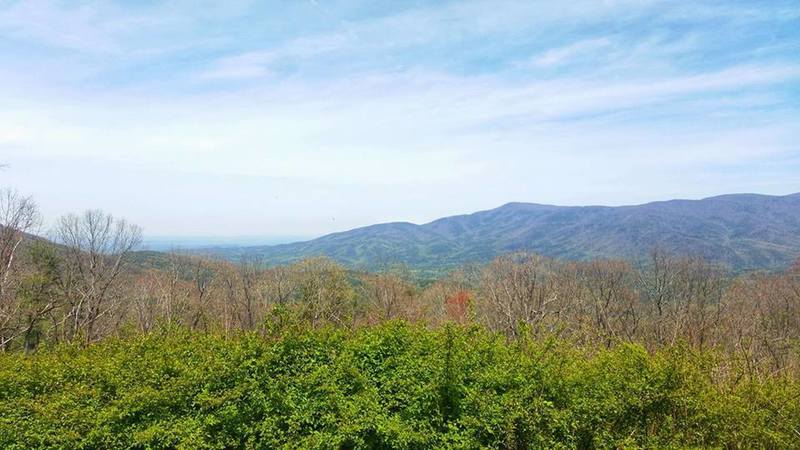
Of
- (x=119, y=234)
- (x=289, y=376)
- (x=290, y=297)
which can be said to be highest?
(x=119, y=234)

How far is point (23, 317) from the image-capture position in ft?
92.1

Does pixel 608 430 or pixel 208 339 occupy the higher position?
pixel 208 339

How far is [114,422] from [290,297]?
105 ft

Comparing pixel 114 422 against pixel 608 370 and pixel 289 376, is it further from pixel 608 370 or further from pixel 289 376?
pixel 608 370

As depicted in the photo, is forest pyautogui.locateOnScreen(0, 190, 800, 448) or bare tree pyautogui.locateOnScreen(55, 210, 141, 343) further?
bare tree pyautogui.locateOnScreen(55, 210, 141, 343)

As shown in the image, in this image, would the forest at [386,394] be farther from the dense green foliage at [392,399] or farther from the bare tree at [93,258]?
the bare tree at [93,258]

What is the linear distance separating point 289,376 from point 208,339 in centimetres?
300

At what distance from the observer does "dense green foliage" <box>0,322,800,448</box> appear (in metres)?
7.81

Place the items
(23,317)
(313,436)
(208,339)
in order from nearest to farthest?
(313,436), (208,339), (23,317)

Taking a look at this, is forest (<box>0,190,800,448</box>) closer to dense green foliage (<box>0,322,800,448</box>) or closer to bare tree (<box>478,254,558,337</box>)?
dense green foliage (<box>0,322,800,448</box>)

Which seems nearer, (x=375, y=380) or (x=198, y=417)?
(x=198, y=417)

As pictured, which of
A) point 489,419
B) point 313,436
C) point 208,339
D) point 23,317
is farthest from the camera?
point 23,317

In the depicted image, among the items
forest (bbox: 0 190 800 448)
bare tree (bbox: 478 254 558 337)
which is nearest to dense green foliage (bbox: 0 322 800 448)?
forest (bbox: 0 190 800 448)

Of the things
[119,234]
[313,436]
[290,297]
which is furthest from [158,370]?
[290,297]
